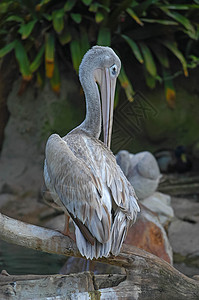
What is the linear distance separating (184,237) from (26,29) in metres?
3.85

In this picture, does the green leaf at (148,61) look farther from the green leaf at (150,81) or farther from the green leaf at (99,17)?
the green leaf at (99,17)

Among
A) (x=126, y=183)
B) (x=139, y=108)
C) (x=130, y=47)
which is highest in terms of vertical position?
(x=126, y=183)

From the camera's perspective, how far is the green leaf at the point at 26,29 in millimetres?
7113

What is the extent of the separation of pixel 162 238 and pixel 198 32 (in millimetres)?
4254

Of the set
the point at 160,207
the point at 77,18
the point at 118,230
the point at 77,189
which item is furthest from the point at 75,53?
the point at 118,230

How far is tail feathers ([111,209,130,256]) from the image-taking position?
2.68 metres

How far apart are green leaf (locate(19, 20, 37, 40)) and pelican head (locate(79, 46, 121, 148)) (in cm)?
384

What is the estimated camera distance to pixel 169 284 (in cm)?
281

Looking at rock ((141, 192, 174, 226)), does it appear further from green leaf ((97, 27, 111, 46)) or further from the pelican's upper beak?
the pelican's upper beak

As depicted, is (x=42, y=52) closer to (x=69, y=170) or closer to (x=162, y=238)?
(x=162, y=238)

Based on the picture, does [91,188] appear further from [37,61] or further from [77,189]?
[37,61]

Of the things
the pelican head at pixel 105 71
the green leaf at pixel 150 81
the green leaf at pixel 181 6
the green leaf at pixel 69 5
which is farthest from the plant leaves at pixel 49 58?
the pelican head at pixel 105 71

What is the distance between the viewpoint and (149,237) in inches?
195

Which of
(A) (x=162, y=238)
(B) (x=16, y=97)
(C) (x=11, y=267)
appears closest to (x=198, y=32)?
(B) (x=16, y=97)
